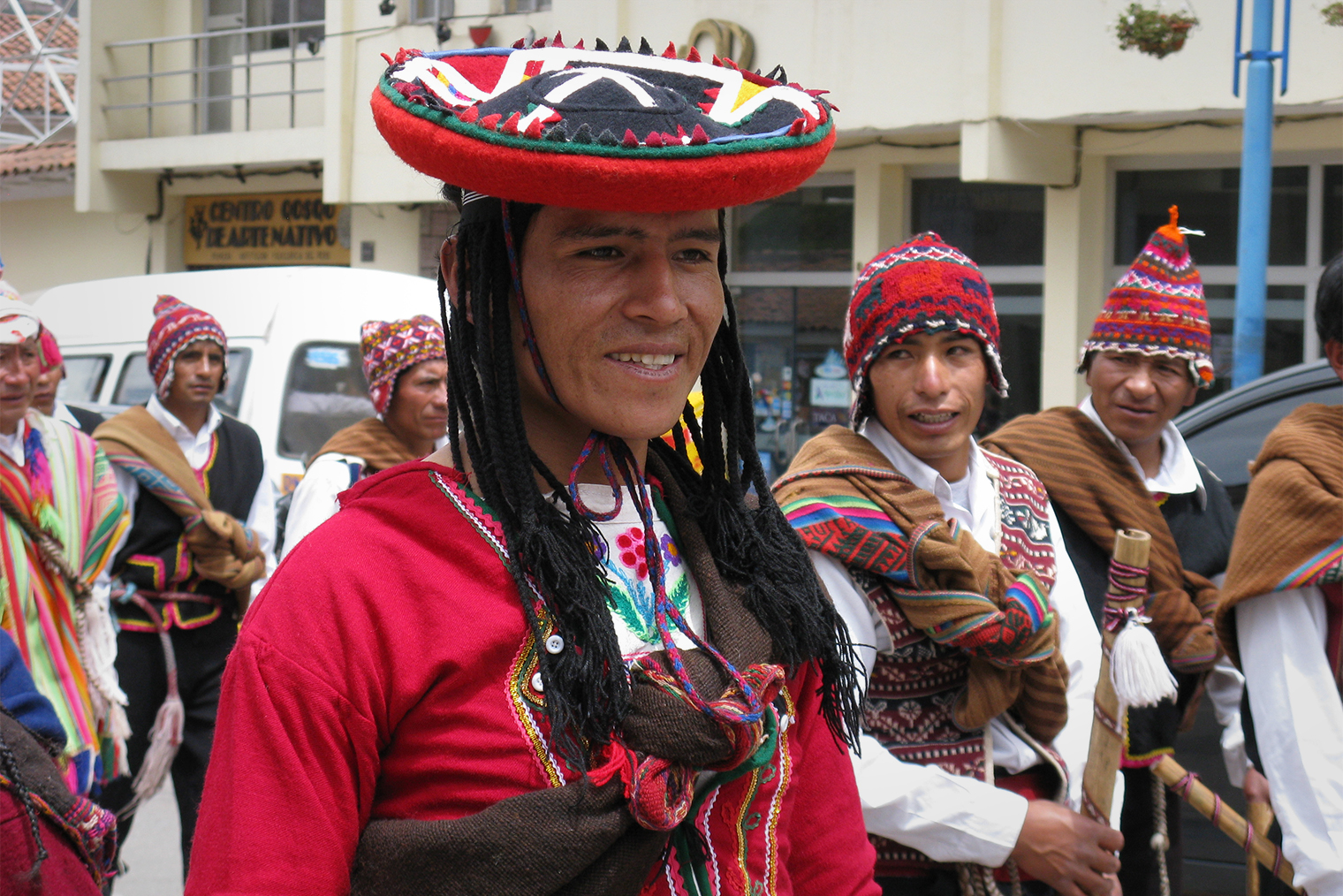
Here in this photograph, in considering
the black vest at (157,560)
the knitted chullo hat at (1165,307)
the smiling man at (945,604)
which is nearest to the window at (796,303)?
the black vest at (157,560)

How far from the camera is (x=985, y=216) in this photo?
1144cm

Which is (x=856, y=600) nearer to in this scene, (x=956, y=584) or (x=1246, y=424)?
(x=956, y=584)

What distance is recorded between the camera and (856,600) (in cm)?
252

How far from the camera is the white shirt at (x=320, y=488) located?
14.1 feet

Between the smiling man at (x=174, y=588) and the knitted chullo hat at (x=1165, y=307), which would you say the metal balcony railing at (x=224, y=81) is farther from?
the knitted chullo hat at (x=1165, y=307)

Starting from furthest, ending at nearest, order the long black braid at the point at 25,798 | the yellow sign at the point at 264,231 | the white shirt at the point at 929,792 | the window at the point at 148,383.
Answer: the yellow sign at the point at 264,231 → the window at the point at 148,383 → the white shirt at the point at 929,792 → the long black braid at the point at 25,798

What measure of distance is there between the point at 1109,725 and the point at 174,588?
3.35 m

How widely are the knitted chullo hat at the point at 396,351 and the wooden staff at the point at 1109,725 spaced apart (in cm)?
285

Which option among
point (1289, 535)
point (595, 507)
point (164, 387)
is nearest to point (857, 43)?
point (164, 387)

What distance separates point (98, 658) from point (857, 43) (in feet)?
28.0

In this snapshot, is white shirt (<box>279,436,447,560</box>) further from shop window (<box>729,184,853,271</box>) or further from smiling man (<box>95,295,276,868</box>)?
shop window (<box>729,184,853,271</box>)

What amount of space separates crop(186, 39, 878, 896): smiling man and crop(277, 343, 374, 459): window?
6.44 metres

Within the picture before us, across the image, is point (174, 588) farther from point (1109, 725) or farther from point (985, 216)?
point (985, 216)

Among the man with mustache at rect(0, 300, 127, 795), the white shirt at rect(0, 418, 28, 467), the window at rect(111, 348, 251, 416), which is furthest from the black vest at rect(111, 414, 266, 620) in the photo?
the window at rect(111, 348, 251, 416)
